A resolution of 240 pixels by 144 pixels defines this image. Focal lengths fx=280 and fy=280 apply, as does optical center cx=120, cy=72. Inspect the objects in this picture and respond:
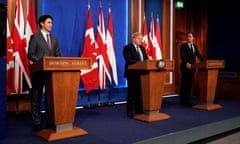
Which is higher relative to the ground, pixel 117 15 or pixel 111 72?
pixel 117 15

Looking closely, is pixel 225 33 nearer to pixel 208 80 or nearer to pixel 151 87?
pixel 208 80

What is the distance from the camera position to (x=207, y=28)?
7297 mm

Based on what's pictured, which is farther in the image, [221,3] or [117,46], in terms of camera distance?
[221,3]

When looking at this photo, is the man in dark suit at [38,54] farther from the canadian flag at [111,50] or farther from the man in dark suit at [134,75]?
the canadian flag at [111,50]

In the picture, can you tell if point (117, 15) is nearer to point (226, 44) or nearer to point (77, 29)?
point (77, 29)

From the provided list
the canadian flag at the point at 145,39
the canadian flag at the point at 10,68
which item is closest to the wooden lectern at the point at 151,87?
the canadian flag at the point at 10,68

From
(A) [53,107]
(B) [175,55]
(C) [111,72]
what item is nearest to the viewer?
(A) [53,107]

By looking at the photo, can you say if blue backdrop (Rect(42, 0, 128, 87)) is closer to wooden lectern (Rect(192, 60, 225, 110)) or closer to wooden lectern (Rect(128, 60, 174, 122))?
wooden lectern (Rect(128, 60, 174, 122))

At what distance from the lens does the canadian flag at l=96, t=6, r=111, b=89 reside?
5.10m

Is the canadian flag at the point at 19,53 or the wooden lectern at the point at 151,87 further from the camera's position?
the canadian flag at the point at 19,53

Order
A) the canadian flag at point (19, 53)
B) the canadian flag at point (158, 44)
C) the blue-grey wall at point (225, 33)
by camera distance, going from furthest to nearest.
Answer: the blue-grey wall at point (225, 33) → the canadian flag at point (158, 44) → the canadian flag at point (19, 53)

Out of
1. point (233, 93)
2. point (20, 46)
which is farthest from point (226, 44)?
point (20, 46)

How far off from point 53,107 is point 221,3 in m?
5.58

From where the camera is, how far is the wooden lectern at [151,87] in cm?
378
